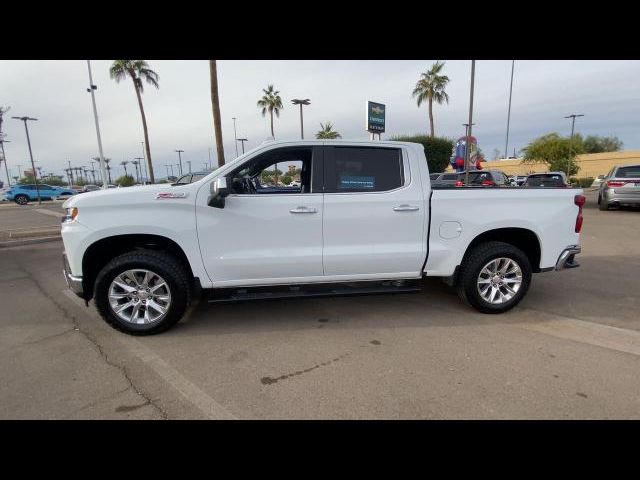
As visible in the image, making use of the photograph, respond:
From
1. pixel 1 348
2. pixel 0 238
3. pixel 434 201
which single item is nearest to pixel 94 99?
pixel 0 238

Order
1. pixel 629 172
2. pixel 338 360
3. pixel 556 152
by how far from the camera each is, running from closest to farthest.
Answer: pixel 338 360 → pixel 629 172 → pixel 556 152

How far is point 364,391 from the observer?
2.65 m

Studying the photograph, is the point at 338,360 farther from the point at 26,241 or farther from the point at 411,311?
the point at 26,241

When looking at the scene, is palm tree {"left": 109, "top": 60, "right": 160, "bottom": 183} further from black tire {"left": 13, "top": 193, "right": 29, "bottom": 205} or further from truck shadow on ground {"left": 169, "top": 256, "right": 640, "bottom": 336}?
truck shadow on ground {"left": 169, "top": 256, "right": 640, "bottom": 336}

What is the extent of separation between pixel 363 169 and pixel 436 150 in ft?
95.2

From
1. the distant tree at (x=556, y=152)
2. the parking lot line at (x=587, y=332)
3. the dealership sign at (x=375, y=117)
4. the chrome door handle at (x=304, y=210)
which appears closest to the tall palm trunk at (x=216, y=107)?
the chrome door handle at (x=304, y=210)

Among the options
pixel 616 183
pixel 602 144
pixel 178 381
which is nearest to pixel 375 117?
pixel 616 183

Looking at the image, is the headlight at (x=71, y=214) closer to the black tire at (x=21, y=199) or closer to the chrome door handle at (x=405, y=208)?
the chrome door handle at (x=405, y=208)

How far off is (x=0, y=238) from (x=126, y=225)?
8976 mm

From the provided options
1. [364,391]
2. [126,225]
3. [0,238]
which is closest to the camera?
[364,391]

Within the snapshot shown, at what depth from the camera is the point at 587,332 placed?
141 inches
